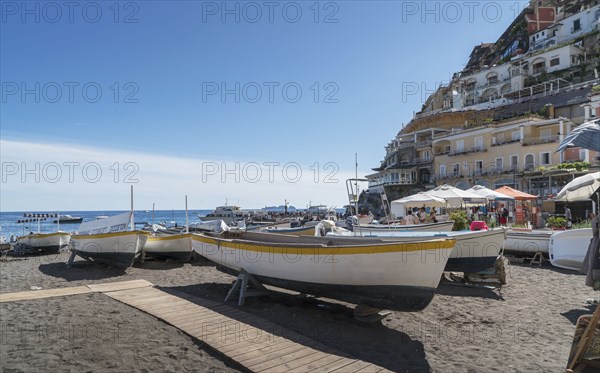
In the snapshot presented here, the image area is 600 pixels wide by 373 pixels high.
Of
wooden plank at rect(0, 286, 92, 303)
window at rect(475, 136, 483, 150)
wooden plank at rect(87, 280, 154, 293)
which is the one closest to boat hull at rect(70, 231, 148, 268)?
wooden plank at rect(87, 280, 154, 293)

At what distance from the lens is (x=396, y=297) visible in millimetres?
6652

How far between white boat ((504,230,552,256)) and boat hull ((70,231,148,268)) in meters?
14.0

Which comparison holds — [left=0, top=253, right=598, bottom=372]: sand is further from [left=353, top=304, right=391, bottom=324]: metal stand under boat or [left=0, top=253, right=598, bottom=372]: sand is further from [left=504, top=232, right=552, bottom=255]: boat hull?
[left=504, top=232, right=552, bottom=255]: boat hull

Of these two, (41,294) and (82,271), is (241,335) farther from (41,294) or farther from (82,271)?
(82,271)

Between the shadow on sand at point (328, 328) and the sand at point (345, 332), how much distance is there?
18mm

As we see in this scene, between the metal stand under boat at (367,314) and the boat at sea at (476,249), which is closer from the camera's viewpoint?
the metal stand under boat at (367,314)

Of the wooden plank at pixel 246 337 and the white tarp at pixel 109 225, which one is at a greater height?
the white tarp at pixel 109 225

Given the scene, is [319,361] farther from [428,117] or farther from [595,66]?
[595,66]

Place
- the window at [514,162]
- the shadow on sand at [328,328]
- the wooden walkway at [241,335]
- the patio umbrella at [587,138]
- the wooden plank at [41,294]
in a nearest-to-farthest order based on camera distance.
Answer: the patio umbrella at [587,138]
the wooden walkway at [241,335]
the shadow on sand at [328,328]
the wooden plank at [41,294]
the window at [514,162]

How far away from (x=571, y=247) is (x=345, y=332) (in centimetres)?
671

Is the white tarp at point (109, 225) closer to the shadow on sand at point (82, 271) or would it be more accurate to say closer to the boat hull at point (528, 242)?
the shadow on sand at point (82, 271)

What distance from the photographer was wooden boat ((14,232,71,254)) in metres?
22.8

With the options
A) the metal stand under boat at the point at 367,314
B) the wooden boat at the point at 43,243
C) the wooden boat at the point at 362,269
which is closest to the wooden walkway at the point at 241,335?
the wooden boat at the point at 362,269

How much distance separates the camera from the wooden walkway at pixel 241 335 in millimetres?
5004
